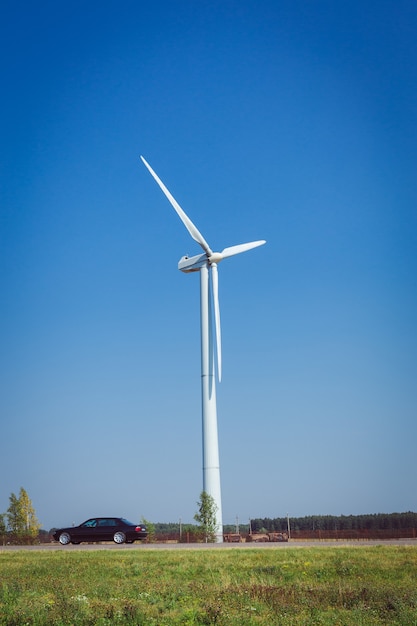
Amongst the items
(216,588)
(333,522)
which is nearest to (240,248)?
(216,588)

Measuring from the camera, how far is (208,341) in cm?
6069

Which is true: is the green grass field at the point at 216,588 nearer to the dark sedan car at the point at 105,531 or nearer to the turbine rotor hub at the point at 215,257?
the dark sedan car at the point at 105,531

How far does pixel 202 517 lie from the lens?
5256 cm

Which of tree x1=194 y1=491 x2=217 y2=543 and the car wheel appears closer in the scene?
the car wheel

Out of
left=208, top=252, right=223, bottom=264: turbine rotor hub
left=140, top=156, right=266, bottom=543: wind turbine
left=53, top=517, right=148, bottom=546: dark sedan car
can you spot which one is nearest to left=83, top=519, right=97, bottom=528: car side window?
left=53, top=517, right=148, bottom=546: dark sedan car

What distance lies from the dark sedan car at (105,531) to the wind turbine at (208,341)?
1027 cm

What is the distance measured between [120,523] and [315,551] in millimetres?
17057

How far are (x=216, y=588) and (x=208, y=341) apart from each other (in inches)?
1648

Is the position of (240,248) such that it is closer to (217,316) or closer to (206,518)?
(217,316)

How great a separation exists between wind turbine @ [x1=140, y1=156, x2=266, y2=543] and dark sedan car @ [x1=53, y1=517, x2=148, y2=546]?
404 inches

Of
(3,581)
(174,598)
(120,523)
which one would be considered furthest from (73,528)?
(174,598)

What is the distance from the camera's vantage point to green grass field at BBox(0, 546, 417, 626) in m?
15.3

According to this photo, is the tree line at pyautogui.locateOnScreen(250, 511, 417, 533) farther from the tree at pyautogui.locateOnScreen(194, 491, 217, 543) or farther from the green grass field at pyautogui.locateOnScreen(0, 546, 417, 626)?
the green grass field at pyautogui.locateOnScreen(0, 546, 417, 626)

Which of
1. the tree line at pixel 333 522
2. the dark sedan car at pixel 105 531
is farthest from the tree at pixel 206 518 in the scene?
the tree line at pixel 333 522
